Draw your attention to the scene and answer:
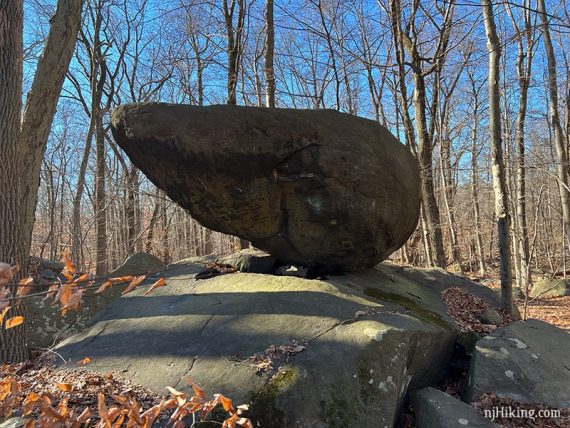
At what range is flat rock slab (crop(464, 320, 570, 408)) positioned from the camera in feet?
13.0

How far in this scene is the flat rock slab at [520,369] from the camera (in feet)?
13.0

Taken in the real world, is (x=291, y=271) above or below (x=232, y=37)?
below

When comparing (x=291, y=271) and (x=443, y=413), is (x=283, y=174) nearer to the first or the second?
(x=291, y=271)

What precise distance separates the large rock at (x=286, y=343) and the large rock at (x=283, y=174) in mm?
633

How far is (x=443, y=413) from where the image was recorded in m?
3.49

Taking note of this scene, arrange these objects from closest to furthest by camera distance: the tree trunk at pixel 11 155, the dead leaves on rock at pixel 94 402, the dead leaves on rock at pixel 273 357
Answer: the dead leaves on rock at pixel 94 402 < the dead leaves on rock at pixel 273 357 < the tree trunk at pixel 11 155

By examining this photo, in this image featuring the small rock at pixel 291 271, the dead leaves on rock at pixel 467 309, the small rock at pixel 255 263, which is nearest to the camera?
the dead leaves on rock at pixel 467 309

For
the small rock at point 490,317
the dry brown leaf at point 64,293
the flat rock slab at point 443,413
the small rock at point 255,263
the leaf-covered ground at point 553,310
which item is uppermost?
the dry brown leaf at point 64,293

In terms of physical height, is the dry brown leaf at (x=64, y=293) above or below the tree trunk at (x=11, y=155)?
below

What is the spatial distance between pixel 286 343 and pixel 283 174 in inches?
92.3

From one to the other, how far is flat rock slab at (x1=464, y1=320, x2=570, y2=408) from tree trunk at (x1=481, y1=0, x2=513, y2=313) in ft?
4.66

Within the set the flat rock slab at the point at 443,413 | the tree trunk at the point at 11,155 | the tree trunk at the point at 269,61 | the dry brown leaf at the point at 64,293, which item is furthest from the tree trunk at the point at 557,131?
the dry brown leaf at the point at 64,293

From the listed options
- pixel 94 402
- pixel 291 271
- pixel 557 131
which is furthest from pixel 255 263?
pixel 557 131

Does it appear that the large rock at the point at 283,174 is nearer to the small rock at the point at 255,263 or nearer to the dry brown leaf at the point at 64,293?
the small rock at the point at 255,263
